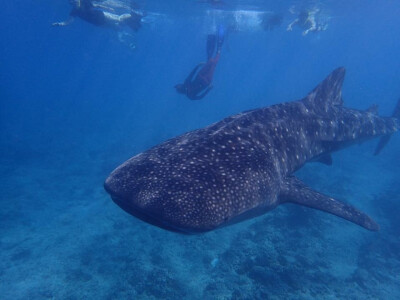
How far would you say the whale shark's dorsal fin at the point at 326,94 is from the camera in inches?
293

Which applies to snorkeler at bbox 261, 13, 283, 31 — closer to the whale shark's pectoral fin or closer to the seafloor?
the seafloor

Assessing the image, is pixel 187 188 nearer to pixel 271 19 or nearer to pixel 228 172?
pixel 228 172

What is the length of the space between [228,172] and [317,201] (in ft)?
9.04

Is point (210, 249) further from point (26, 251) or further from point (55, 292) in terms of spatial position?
point (26, 251)

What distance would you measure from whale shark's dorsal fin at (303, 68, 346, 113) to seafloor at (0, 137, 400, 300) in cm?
524

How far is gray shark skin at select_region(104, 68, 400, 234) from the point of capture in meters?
3.07

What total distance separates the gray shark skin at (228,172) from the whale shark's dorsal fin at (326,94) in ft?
0.25

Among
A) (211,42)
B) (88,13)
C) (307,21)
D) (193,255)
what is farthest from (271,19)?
(193,255)

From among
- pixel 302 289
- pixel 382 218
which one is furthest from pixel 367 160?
pixel 302 289

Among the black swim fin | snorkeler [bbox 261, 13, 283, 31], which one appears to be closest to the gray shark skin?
the black swim fin

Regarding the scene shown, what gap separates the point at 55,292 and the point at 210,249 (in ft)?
16.9

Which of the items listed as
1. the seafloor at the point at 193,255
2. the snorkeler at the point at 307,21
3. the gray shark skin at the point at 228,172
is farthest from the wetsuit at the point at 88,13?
the gray shark skin at the point at 228,172

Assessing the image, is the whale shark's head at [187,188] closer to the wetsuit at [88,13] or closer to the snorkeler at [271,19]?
the wetsuit at [88,13]

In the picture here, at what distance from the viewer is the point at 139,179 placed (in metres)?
3.35
